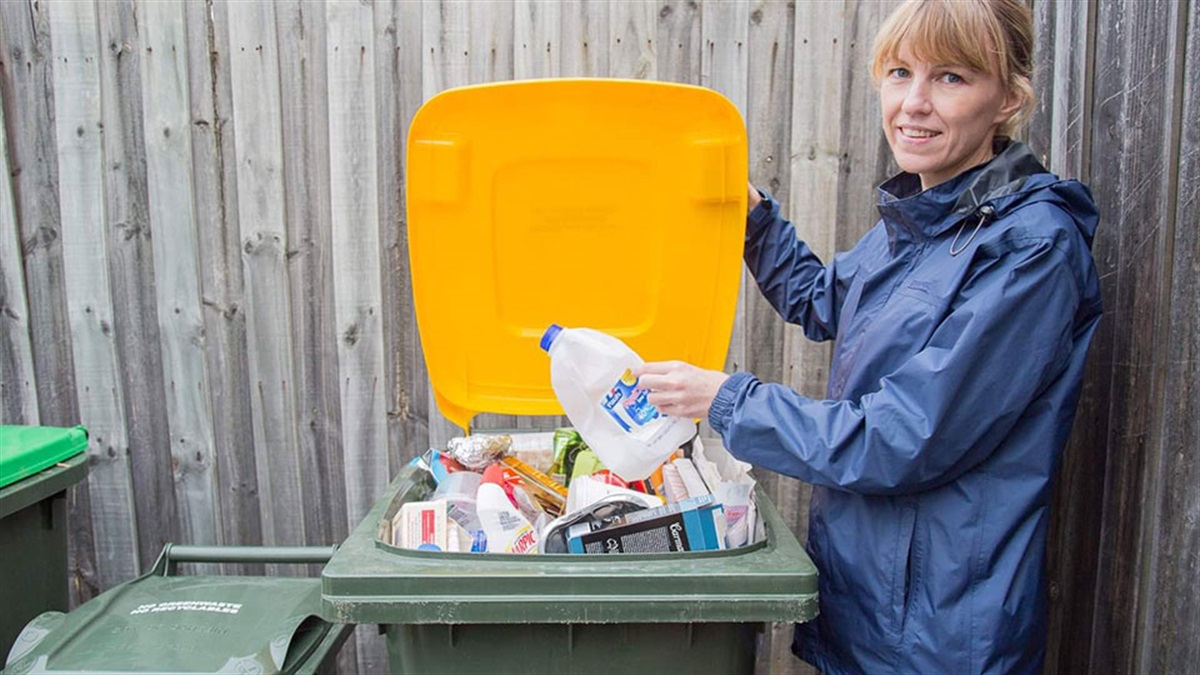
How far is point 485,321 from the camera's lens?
1.91 metres

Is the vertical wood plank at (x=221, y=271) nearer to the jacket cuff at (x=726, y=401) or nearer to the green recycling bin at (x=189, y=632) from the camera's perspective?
the green recycling bin at (x=189, y=632)

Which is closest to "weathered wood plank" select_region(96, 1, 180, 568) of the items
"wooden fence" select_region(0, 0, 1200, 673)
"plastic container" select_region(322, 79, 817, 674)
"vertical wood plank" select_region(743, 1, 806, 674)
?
"wooden fence" select_region(0, 0, 1200, 673)

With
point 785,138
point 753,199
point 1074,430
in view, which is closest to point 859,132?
point 785,138

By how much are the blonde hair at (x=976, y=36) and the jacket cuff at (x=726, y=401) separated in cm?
61

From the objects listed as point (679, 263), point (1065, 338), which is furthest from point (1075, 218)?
point (679, 263)

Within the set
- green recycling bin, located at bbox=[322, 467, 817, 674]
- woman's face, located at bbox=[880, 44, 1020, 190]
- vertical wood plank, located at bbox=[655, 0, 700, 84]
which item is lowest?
green recycling bin, located at bbox=[322, 467, 817, 674]

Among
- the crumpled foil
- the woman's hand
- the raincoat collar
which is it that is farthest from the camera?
the crumpled foil

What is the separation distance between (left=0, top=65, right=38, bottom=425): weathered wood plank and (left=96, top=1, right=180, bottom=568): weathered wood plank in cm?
27

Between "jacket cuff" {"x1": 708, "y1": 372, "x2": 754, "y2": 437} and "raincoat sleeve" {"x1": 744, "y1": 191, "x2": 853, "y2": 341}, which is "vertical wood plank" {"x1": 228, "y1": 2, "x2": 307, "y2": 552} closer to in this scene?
"raincoat sleeve" {"x1": 744, "y1": 191, "x2": 853, "y2": 341}

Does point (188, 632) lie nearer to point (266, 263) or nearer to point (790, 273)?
point (266, 263)

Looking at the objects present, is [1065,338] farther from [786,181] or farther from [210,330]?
[210,330]

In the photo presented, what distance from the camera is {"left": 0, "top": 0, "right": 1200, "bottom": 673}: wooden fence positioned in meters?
2.45

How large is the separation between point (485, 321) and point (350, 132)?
2.99ft

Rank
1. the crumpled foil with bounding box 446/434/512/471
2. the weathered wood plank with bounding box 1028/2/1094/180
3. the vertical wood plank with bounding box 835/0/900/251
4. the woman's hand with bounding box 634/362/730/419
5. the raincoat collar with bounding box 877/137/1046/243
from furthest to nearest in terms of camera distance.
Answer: the vertical wood plank with bounding box 835/0/900/251 < the crumpled foil with bounding box 446/434/512/471 < the weathered wood plank with bounding box 1028/2/1094/180 < the woman's hand with bounding box 634/362/730/419 < the raincoat collar with bounding box 877/137/1046/243
